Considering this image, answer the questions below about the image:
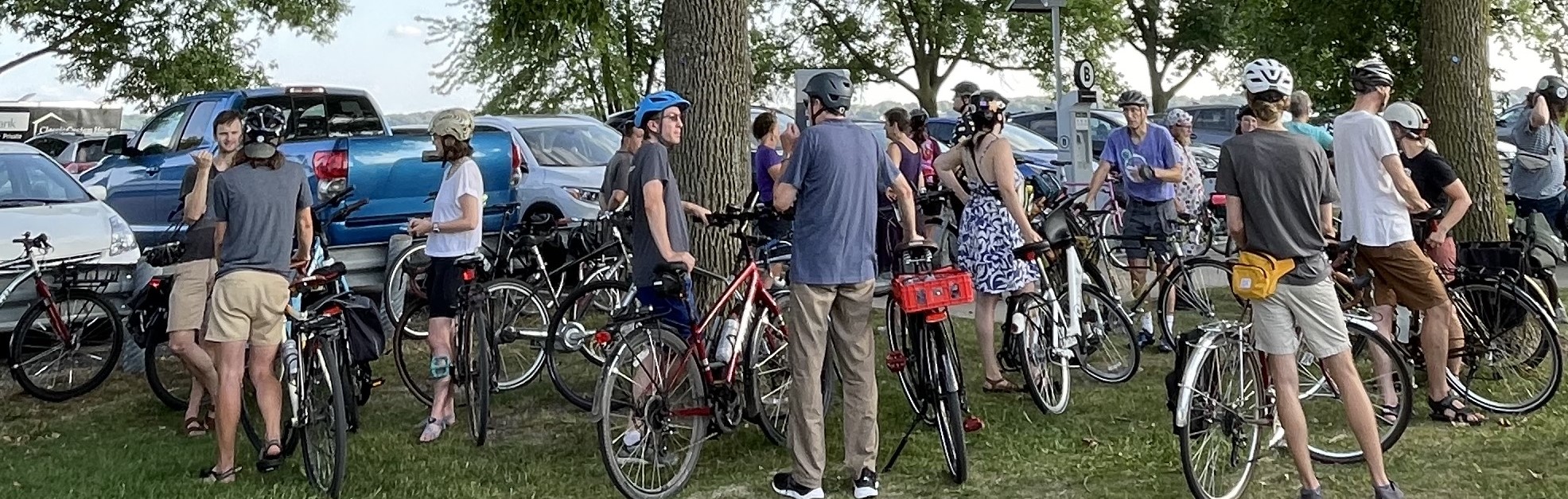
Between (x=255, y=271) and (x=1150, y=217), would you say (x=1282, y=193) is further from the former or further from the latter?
(x=1150, y=217)

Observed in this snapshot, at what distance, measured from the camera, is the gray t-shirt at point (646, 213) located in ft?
20.1

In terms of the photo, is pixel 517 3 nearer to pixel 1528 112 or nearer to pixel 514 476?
pixel 514 476

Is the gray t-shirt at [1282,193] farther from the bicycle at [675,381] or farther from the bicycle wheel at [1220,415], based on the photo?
the bicycle at [675,381]

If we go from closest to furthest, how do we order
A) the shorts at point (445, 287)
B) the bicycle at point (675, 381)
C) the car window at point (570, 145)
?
the bicycle at point (675, 381) < the shorts at point (445, 287) < the car window at point (570, 145)

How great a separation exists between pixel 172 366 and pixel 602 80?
79.2ft

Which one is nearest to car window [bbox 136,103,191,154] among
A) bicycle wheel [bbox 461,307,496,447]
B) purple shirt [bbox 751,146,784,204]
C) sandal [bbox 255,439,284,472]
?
purple shirt [bbox 751,146,784,204]

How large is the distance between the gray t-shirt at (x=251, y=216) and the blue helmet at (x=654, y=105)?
150 centimetres

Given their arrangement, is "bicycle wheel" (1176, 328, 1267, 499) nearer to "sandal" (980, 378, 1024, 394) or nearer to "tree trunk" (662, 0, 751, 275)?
"sandal" (980, 378, 1024, 394)

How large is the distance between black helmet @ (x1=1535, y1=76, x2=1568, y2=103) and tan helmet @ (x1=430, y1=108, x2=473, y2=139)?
22.8ft

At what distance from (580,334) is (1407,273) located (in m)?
3.83

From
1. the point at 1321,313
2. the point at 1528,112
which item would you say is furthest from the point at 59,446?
the point at 1528,112

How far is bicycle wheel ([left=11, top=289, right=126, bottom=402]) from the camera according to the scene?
27.0 ft

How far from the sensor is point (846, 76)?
5742mm

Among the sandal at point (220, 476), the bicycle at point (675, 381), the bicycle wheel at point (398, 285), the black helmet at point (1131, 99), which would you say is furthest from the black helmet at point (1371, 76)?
the bicycle wheel at point (398, 285)
